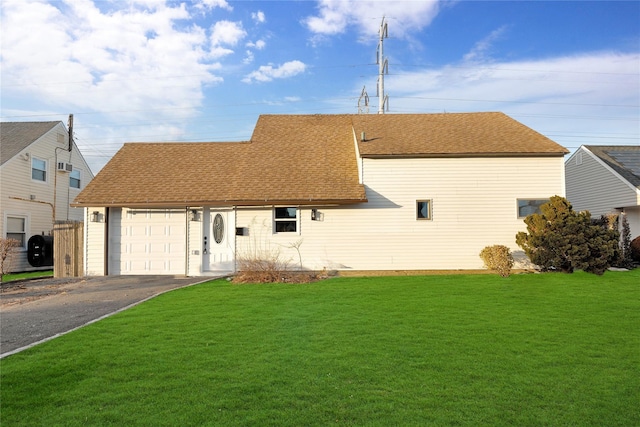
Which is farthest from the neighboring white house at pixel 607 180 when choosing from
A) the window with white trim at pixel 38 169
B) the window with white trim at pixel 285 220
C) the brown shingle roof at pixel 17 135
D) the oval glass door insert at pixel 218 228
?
the brown shingle roof at pixel 17 135

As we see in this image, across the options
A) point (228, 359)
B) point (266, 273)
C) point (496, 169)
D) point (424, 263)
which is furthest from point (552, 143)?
point (228, 359)

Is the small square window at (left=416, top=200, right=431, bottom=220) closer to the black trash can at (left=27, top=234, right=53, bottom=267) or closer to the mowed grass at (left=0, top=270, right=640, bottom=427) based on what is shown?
the mowed grass at (left=0, top=270, right=640, bottom=427)

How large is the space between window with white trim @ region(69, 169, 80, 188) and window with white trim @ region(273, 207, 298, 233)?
47.9 feet

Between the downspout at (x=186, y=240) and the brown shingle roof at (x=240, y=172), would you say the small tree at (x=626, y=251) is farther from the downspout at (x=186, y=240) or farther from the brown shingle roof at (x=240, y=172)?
the downspout at (x=186, y=240)

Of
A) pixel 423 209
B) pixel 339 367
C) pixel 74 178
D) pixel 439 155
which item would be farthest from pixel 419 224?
pixel 74 178

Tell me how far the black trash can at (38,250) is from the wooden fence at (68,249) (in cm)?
502

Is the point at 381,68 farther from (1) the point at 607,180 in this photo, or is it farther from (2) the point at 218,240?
(2) the point at 218,240

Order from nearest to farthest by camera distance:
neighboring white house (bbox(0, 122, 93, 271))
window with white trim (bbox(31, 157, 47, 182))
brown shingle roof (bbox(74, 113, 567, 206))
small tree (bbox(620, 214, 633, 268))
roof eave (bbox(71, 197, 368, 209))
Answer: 1. roof eave (bbox(71, 197, 368, 209))
2. brown shingle roof (bbox(74, 113, 567, 206))
3. small tree (bbox(620, 214, 633, 268))
4. neighboring white house (bbox(0, 122, 93, 271))
5. window with white trim (bbox(31, 157, 47, 182))

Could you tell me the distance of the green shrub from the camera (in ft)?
42.6

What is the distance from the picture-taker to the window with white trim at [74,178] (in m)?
22.6

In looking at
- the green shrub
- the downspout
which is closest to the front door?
the downspout

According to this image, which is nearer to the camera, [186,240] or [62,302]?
[62,302]

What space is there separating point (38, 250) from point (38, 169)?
14.0 ft

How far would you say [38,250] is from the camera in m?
18.5
